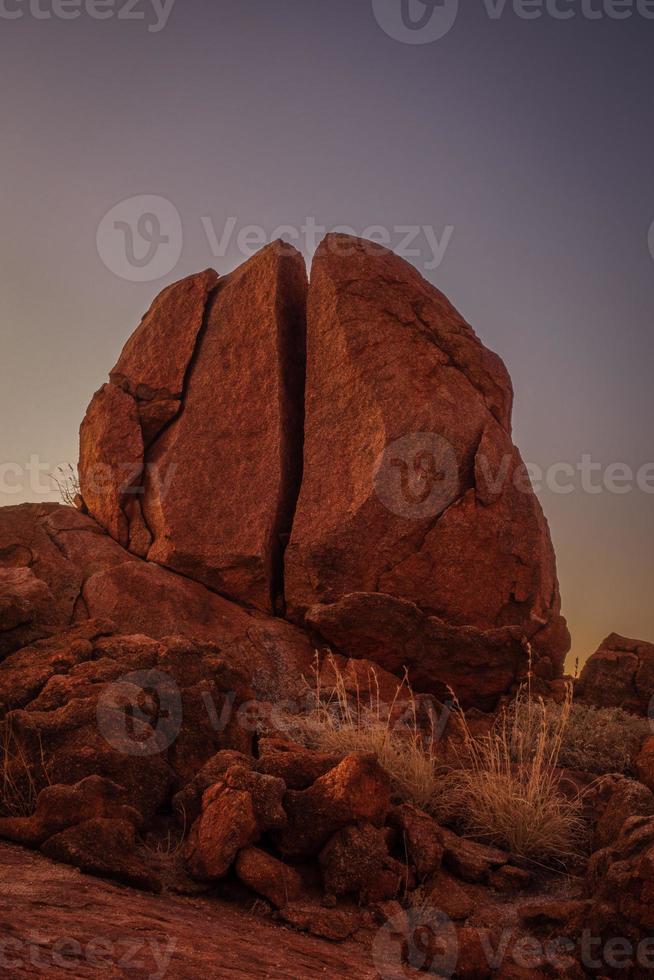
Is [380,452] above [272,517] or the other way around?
above

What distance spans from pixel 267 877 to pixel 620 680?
717cm

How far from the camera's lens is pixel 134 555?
10961 millimetres

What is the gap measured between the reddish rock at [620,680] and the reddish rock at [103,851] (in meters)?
7.31

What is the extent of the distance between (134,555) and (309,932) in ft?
23.0

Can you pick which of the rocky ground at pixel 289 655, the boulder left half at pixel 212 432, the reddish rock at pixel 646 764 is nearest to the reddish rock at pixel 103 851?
the rocky ground at pixel 289 655

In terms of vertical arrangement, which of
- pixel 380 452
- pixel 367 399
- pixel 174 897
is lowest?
pixel 174 897

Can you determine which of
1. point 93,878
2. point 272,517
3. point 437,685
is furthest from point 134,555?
point 93,878

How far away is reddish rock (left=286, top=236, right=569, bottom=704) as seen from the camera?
10203mm

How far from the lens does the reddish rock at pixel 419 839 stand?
5586mm

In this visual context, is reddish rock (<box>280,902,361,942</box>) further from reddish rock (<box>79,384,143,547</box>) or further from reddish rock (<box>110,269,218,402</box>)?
reddish rock (<box>110,269,218,402</box>)

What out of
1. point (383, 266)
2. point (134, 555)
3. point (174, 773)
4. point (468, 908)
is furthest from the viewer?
point (383, 266)

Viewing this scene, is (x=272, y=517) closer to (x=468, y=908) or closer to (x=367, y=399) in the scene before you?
(x=367, y=399)

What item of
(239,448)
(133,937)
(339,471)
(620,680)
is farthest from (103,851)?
(620,680)

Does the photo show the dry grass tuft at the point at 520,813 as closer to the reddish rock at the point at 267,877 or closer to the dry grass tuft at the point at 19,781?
the reddish rock at the point at 267,877
